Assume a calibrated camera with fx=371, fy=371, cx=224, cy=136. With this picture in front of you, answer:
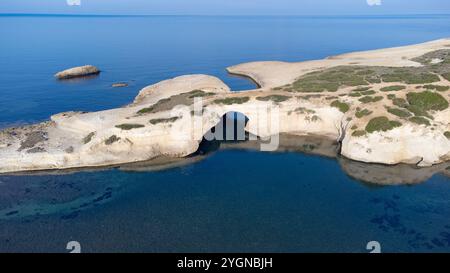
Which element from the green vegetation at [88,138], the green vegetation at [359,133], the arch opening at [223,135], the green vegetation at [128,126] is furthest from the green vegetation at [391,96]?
the green vegetation at [88,138]

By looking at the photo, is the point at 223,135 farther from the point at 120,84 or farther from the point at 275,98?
the point at 120,84

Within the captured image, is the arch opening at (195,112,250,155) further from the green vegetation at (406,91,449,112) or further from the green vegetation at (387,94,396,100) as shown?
the green vegetation at (406,91,449,112)

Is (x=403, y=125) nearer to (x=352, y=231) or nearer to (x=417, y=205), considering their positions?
(x=417, y=205)

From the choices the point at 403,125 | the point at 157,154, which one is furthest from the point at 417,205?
the point at 157,154

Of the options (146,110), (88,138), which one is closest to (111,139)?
(88,138)

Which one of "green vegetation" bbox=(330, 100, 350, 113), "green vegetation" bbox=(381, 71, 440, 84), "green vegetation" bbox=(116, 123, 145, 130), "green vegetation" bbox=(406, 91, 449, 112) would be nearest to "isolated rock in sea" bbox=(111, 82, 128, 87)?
"green vegetation" bbox=(116, 123, 145, 130)

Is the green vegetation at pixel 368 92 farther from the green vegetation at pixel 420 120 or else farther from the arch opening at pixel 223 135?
the arch opening at pixel 223 135

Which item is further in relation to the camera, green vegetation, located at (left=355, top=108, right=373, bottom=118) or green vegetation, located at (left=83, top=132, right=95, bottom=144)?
green vegetation, located at (left=355, top=108, right=373, bottom=118)
